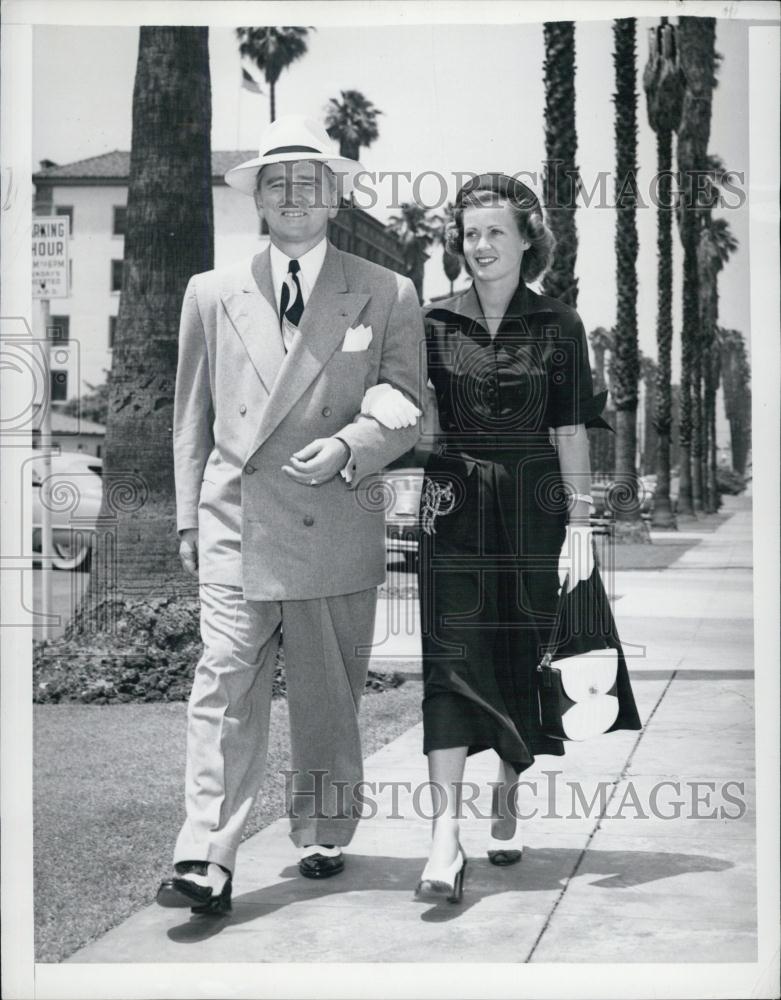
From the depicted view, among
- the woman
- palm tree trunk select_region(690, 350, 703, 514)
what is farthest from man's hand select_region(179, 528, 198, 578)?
palm tree trunk select_region(690, 350, 703, 514)

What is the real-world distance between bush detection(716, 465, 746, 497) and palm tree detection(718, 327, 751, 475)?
0.03 metres

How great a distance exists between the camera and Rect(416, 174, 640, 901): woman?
4758 mm

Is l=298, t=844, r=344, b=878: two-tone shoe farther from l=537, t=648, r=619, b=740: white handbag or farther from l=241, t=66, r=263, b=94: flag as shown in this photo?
l=241, t=66, r=263, b=94: flag

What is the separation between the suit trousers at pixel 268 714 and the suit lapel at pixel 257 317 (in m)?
0.69

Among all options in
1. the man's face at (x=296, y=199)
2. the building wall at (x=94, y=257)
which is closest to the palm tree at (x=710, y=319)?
the man's face at (x=296, y=199)

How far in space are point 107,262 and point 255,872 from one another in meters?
2.20

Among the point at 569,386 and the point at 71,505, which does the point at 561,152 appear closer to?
the point at 569,386

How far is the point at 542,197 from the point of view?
191 inches

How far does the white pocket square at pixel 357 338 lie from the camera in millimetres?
4715

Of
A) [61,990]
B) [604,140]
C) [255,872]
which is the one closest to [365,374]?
[604,140]

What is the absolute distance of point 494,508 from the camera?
4.78 metres

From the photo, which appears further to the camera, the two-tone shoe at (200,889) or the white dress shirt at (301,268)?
the white dress shirt at (301,268)

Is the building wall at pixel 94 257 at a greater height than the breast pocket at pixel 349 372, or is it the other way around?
the building wall at pixel 94 257

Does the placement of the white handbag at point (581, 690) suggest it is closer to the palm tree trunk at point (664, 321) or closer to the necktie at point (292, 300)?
the palm tree trunk at point (664, 321)
